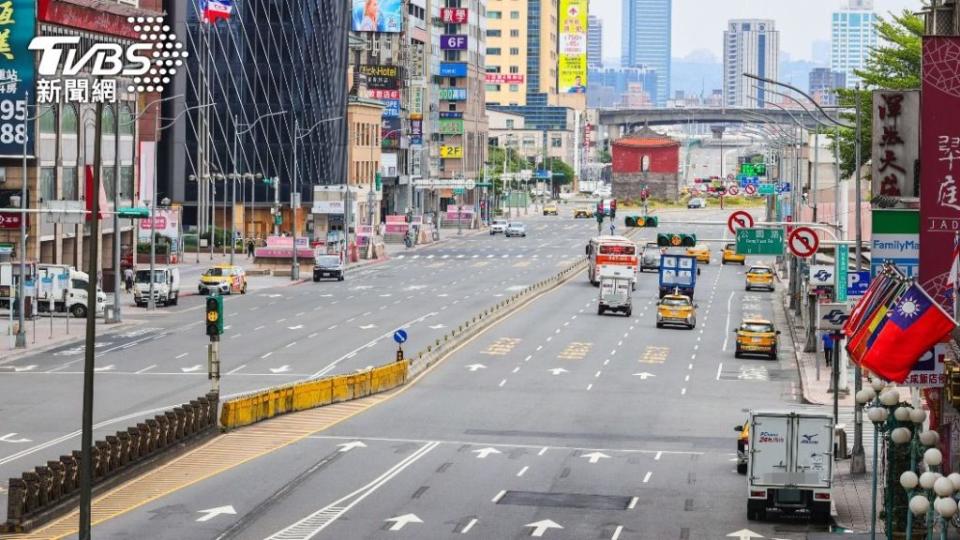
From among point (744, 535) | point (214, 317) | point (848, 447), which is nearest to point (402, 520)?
point (744, 535)

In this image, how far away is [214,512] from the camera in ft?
136

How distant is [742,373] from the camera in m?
74.6

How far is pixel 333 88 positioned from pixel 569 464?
5276 inches

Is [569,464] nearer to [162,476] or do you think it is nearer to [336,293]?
[162,476]

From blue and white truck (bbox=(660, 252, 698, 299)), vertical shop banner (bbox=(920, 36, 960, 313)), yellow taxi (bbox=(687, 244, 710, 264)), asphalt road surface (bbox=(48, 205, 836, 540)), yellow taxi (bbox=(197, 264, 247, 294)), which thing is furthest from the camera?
yellow taxi (bbox=(687, 244, 710, 264))

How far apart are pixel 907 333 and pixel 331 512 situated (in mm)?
14071

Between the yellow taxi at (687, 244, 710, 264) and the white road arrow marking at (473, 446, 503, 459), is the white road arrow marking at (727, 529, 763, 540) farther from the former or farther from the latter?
the yellow taxi at (687, 244, 710, 264)

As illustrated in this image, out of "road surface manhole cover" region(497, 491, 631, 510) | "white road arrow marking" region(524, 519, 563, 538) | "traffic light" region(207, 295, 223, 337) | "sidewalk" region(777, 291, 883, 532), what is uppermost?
"traffic light" region(207, 295, 223, 337)

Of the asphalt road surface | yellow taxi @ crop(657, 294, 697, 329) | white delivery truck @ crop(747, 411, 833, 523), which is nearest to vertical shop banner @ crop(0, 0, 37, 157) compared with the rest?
the asphalt road surface

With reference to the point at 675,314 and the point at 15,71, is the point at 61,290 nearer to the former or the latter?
the point at 15,71

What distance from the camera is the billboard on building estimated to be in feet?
132

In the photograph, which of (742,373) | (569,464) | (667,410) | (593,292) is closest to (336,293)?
(593,292)

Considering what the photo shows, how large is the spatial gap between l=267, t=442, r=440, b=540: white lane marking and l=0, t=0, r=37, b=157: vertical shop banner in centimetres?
6030

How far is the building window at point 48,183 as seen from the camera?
Result: 109688 mm
